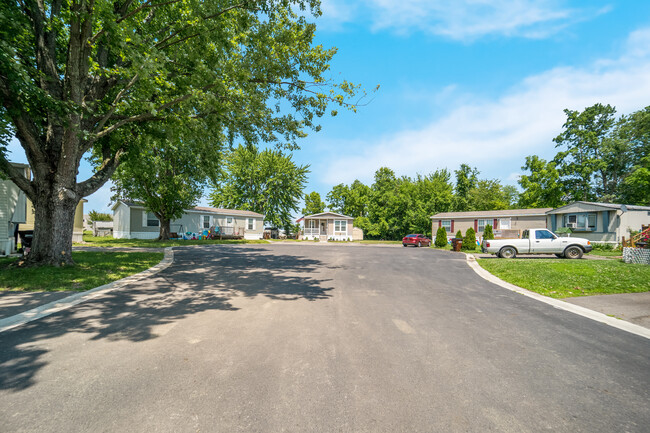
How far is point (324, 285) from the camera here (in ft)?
27.6

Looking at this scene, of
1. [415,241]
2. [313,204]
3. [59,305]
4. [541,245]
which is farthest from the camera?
[313,204]

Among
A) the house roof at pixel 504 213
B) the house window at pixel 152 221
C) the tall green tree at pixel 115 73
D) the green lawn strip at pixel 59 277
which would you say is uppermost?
the tall green tree at pixel 115 73

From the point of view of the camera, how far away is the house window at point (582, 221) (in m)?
23.4

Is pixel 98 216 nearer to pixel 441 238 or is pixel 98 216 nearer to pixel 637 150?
pixel 441 238

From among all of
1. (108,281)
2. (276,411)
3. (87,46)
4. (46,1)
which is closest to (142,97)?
(87,46)

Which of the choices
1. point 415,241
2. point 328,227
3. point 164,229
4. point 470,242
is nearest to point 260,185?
point 328,227

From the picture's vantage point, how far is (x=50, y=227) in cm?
874

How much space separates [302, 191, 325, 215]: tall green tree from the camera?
61500mm

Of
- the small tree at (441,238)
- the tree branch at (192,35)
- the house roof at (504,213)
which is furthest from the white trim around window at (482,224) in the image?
the tree branch at (192,35)

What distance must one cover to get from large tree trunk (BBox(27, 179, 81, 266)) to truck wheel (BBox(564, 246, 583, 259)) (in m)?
22.5

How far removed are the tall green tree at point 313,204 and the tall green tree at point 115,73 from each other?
A: 2008 inches

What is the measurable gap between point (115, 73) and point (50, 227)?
16.4 feet

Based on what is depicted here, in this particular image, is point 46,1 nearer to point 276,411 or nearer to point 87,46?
point 87,46

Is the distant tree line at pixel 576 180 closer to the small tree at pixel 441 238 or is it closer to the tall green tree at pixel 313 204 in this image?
the small tree at pixel 441 238
